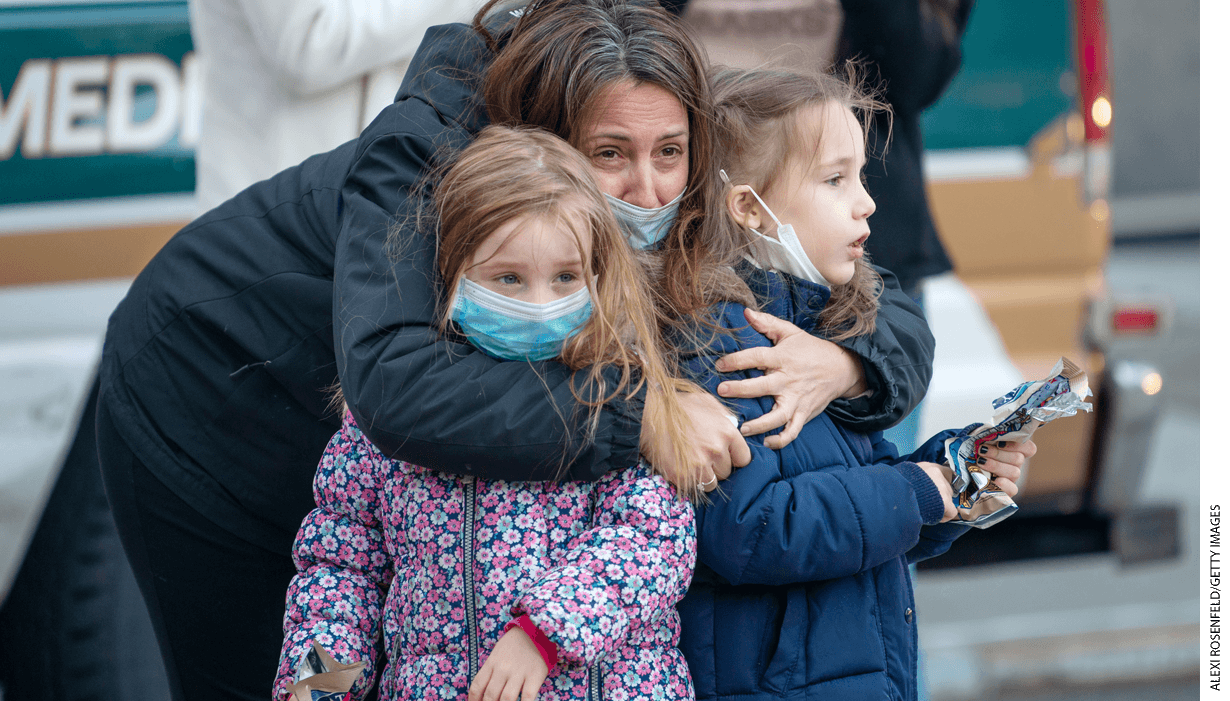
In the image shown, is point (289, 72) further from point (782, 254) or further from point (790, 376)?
point (790, 376)

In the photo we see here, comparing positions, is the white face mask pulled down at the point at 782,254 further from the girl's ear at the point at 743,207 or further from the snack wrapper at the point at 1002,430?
the snack wrapper at the point at 1002,430

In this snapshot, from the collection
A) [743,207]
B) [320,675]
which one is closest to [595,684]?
[320,675]

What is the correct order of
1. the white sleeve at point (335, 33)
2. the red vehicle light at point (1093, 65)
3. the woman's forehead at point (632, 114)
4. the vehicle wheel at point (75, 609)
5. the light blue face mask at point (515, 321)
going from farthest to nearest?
the red vehicle light at point (1093, 65) → the vehicle wheel at point (75, 609) → the white sleeve at point (335, 33) → the woman's forehead at point (632, 114) → the light blue face mask at point (515, 321)

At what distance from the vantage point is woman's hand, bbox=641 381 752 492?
4.05 ft

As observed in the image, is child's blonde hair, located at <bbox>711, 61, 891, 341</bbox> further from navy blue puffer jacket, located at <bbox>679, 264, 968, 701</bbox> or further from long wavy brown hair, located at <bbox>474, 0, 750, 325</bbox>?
navy blue puffer jacket, located at <bbox>679, 264, 968, 701</bbox>

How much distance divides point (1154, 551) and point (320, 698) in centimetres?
273

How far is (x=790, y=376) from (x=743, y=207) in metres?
0.27

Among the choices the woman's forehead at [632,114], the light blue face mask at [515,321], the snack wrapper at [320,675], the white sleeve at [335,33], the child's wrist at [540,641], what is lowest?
the snack wrapper at [320,675]

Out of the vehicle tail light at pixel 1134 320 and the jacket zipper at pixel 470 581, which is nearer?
the jacket zipper at pixel 470 581

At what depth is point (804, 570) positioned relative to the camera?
1241 millimetres

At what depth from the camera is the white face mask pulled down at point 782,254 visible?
4.66 feet

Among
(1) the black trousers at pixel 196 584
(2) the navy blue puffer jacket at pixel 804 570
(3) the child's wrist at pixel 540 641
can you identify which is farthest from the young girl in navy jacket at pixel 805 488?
(1) the black trousers at pixel 196 584

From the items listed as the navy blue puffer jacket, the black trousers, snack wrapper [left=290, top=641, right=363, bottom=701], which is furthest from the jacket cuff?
the black trousers

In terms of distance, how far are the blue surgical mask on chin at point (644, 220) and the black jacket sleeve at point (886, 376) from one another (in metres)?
0.30
